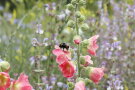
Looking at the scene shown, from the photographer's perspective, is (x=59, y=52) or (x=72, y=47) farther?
(x=72, y=47)

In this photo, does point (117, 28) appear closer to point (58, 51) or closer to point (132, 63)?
point (132, 63)

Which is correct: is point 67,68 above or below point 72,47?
below

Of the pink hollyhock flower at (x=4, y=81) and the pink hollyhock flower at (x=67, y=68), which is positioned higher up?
the pink hollyhock flower at (x=67, y=68)

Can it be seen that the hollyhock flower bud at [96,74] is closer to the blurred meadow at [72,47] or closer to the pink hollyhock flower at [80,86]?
the pink hollyhock flower at [80,86]

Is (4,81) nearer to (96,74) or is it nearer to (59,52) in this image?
(59,52)

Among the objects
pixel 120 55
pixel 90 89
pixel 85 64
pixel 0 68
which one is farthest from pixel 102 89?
pixel 0 68

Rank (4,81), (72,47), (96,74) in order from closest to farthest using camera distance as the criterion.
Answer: (4,81), (96,74), (72,47)

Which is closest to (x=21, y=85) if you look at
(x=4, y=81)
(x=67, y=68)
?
(x=4, y=81)

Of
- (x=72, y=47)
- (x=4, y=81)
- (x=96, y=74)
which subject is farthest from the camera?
(x=72, y=47)

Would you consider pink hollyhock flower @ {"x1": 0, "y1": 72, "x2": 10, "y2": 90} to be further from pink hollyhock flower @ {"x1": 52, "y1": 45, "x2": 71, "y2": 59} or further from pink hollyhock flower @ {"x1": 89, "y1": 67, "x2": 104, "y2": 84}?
pink hollyhock flower @ {"x1": 89, "y1": 67, "x2": 104, "y2": 84}

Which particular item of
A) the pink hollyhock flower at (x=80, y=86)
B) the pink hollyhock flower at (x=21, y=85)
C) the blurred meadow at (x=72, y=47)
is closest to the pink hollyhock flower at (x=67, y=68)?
the pink hollyhock flower at (x=80, y=86)

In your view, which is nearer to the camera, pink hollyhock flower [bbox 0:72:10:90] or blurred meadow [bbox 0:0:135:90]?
pink hollyhock flower [bbox 0:72:10:90]

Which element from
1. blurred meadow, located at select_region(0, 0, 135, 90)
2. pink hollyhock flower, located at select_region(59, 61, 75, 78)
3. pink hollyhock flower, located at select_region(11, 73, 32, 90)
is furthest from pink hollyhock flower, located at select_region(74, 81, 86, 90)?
blurred meadow, located at select_region(0, 0, 135, 90)

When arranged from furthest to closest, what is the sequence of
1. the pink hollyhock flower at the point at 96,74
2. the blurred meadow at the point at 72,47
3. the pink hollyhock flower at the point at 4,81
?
the blurred meadow at the point at 72,47
the pink hollyhock flower at the point at 96,74
the pink hollyhock flower at the point at 4,81
